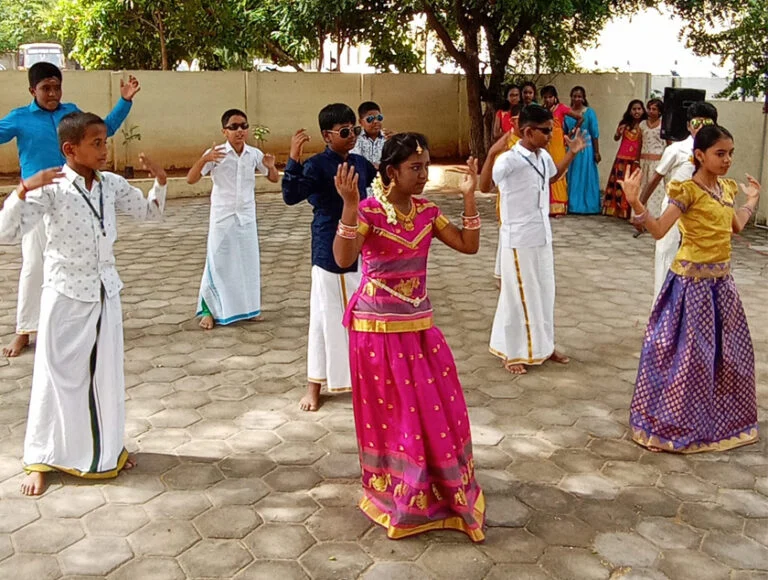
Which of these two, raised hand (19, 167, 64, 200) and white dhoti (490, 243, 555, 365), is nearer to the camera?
raised hand (19, 167, 64, 200)

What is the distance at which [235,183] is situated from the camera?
696cm

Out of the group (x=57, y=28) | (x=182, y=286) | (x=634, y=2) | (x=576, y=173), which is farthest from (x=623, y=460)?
(x=57, y=28)

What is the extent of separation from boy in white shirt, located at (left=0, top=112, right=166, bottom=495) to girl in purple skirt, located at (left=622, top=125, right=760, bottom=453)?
2666mm

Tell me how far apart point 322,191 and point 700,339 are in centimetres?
217

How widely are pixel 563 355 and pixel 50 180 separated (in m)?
3.75

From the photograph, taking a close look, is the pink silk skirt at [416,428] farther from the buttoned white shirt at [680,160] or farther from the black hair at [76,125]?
the buttoned white shirt at [680,160]

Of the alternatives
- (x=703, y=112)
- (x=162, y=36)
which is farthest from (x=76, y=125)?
(x=162, y=36)

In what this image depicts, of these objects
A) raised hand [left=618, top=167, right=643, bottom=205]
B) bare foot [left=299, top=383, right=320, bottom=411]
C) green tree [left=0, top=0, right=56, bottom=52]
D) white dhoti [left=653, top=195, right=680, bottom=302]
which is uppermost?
green tree [left=0, top=0, right=56, bottom=52]

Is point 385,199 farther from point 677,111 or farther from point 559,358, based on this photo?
point 677,111

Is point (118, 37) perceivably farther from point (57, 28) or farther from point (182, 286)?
point (182, 286)

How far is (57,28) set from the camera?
18766mm

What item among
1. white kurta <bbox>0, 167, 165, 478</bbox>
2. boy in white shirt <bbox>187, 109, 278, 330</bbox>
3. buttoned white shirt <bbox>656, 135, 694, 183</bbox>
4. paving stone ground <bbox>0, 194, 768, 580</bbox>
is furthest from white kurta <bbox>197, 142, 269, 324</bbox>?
buttoned white shirt <bbox>656, 135, 694, 183</bbox>

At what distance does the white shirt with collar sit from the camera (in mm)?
5863

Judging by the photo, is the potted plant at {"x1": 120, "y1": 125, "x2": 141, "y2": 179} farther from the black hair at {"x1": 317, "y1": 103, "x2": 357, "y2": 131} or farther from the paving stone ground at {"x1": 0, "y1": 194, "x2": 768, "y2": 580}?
the black hair at {"x1": 317, "y1": 103, "x2": 357, "y2": 131}
